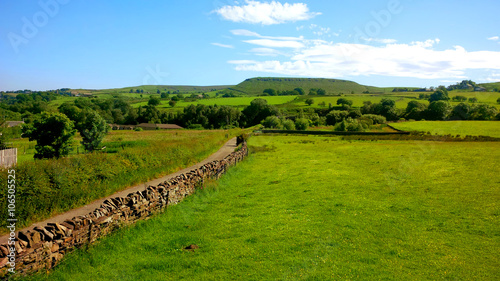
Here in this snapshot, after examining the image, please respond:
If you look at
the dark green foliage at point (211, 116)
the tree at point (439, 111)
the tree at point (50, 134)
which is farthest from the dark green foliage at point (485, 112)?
the tree at point (50, 134)

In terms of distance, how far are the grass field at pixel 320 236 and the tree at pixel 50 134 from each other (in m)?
25.7

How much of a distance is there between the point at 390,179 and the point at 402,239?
9.19m

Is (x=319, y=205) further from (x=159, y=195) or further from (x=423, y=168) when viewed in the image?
(x=423, y=168)

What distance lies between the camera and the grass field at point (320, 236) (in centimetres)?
818

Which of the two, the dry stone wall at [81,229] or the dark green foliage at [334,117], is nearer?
the dry stone wall at [81,229]

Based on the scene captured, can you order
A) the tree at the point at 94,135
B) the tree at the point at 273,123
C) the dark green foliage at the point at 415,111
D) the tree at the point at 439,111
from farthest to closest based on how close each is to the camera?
the dark green foliage at the point at 415,111, the tree at the point at 439,111, the tree at the point at 273,123, the tree at the point at 94,135

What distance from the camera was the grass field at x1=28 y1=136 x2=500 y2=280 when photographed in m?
8.18

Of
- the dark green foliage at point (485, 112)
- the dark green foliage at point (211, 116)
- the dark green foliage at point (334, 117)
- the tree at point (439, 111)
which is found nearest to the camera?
the dark green foliage at point (485, 112)

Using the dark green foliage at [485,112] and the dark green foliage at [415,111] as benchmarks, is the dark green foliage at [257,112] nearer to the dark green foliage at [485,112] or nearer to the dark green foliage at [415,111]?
the dark green foliage at [415,111]

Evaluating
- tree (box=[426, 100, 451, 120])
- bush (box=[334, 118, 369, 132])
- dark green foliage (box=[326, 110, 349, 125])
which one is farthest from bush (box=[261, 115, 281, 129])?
tree (box=[426, 100, 451, 120])

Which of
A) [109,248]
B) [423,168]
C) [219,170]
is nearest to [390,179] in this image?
[423,168]

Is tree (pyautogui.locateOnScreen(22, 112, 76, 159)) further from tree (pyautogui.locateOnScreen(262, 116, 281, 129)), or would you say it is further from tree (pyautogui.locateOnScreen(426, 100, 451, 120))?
tree (pyautogui.locateOnScreen(426, 100, 451, 120))

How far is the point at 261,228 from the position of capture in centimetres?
1140

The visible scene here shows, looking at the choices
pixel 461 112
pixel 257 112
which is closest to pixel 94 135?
pixel 257 112
